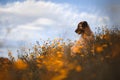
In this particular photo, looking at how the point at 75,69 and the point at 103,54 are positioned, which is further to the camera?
the point at 103,54

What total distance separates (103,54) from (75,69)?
0.94 m

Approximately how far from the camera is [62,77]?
4.43 meters

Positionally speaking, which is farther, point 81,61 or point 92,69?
point 81,61

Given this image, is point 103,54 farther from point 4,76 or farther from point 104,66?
point 4,76

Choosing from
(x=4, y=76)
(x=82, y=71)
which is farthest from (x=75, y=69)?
(x=4, y=76)

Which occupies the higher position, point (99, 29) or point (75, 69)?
point (99, 29)

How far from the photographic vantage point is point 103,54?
221 inches

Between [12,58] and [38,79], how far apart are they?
11.1 feet

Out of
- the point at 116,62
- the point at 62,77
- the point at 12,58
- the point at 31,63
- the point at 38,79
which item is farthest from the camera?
the point at 12,58

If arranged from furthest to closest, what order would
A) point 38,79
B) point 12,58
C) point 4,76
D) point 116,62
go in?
point 12,58 < point 38,79 < point 4,76 < point 116,62

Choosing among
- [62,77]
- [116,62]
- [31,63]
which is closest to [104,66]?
[116,62]

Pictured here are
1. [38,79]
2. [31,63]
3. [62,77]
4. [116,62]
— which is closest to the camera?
[62,77]

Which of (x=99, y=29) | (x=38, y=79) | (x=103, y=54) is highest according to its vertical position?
(x=99, y=29)

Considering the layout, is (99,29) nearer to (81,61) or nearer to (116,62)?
(81,61)
